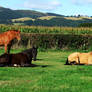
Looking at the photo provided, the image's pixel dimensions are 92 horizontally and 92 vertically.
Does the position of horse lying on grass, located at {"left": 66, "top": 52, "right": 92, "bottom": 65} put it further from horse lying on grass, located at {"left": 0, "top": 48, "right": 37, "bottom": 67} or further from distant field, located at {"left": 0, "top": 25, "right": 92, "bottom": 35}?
distant field, located at {"left": 0, "top": 25, "right": 92, "bottom": 35}

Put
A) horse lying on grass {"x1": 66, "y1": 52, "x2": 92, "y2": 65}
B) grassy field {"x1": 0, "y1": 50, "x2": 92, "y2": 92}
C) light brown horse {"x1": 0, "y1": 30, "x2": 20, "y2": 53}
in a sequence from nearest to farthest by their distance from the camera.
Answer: grassy field {"x1": 0, "y1": 50, "x2": 92, "y2": 92} < horse lying on grass {"x1": 66, "y1": 52, "x2": 92, "y2": 65} < light brown horse {"x1": 0, "y1": 30, "x2": 20, "y2": 53}

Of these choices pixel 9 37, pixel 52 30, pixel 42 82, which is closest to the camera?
pixel 42 82

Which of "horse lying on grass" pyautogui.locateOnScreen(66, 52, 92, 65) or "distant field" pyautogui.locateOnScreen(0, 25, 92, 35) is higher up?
"horse lying on grass" pyautogui.locateOnScreen(66, 52, 92, 65)

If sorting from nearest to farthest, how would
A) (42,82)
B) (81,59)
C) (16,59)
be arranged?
(42,82), (16,59), (81,59)

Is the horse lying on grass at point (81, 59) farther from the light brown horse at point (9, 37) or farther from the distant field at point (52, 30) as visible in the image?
the distant field at point (52, 30)

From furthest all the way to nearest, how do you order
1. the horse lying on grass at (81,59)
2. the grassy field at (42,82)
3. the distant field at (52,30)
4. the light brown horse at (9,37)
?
the distant field at (52,30) → the light brown horse at (9,37) → the horse lying on grass at (81,59) → the grassy field at (42,82)

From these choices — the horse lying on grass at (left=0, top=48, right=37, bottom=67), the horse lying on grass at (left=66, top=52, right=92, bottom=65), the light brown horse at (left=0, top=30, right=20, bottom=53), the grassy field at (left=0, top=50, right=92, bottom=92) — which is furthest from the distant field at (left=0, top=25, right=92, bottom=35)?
the grassy field at (left=0, top=50, right=92, bottom=92)

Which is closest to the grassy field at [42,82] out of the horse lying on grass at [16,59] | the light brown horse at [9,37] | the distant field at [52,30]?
the horse lying on grass at [16,59]

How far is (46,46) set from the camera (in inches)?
1133

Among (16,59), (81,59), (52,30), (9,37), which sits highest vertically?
(9,37)

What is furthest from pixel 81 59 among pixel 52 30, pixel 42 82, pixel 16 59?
pixel 52 30

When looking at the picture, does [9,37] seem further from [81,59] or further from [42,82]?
[42,82]

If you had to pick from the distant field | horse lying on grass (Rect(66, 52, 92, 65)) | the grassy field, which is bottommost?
the distant field

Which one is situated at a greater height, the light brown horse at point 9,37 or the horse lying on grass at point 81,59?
the light brown horse at point 9,37
